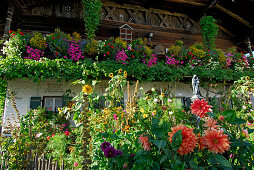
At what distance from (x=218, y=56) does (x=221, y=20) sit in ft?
15.1

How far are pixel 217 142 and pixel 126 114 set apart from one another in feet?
6.35

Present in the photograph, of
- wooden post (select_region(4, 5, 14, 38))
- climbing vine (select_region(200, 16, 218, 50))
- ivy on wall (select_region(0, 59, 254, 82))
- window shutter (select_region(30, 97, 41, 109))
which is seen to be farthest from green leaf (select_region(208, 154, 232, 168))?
climbing vine (select_region(200, 16, 218, 50))

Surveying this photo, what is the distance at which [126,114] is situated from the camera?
2.92 meters

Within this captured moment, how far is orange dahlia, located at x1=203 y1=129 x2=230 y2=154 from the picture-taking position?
1.05m

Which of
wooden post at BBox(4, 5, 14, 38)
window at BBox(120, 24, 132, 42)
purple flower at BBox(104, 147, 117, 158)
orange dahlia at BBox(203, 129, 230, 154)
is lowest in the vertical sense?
purple flower at BBox(104, 147, 117, 158)

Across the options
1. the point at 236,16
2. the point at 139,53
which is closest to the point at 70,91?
the point at 139,53

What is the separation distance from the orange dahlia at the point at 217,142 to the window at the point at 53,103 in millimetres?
5950

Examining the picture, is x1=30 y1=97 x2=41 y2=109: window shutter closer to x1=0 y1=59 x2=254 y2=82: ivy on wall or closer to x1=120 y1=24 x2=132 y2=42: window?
x1=0 y1=59 x2=254 y2=82: ivy on wall

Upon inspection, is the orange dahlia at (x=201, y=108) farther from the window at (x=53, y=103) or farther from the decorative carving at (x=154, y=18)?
A: the decorative carving at (x=154, y=18)

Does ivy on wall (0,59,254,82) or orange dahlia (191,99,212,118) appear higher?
ivy on wall (0,59,254,82)

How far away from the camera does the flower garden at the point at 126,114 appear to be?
1194mm

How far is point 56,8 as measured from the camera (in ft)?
26.5

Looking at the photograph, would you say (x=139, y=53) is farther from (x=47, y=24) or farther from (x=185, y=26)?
(x=185, y=26)

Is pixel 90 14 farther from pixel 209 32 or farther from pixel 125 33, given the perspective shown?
pixel 209 32
